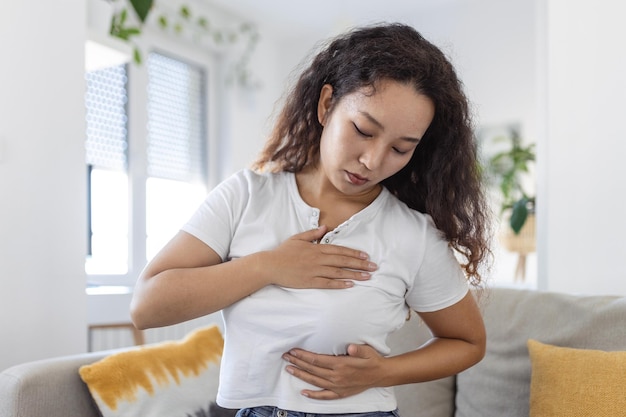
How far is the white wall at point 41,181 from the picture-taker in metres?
1.68

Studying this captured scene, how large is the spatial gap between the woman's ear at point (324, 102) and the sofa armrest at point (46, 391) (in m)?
0.87

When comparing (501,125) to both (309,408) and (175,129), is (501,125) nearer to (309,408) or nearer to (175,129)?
(175,129)

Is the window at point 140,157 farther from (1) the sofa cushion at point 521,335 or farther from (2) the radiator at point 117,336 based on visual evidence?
(1) the sofa cushion at point 521,335

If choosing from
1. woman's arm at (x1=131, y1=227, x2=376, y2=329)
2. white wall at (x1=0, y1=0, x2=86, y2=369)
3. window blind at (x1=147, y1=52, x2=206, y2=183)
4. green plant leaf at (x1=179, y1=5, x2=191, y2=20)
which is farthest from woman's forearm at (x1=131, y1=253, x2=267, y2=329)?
window blind at (x1=147, y1=52, x2=206, y2=183)

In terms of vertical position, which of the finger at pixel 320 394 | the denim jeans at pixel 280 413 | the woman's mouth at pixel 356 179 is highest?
the woman's mouth at pixel 356 179

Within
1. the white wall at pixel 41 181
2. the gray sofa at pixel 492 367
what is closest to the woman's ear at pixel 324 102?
the gray sofa at pixel 492 367

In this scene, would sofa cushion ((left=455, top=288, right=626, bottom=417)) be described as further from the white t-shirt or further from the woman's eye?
the woman's eye

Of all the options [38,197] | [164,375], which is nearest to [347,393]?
[164,375]

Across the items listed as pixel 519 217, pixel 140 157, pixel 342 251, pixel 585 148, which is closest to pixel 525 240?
pixel 519 217

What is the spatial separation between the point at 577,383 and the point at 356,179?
0.75m

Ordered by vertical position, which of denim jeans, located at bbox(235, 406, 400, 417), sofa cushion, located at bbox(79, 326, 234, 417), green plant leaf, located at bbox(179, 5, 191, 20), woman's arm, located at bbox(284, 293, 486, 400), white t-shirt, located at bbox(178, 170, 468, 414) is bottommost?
sofa cushion, located at bbox(79, 326, 234, 417)

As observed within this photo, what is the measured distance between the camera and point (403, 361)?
42.9 inches

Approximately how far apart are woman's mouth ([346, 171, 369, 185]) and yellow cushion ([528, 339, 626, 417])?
0.74 m

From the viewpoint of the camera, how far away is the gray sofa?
1444 mm
